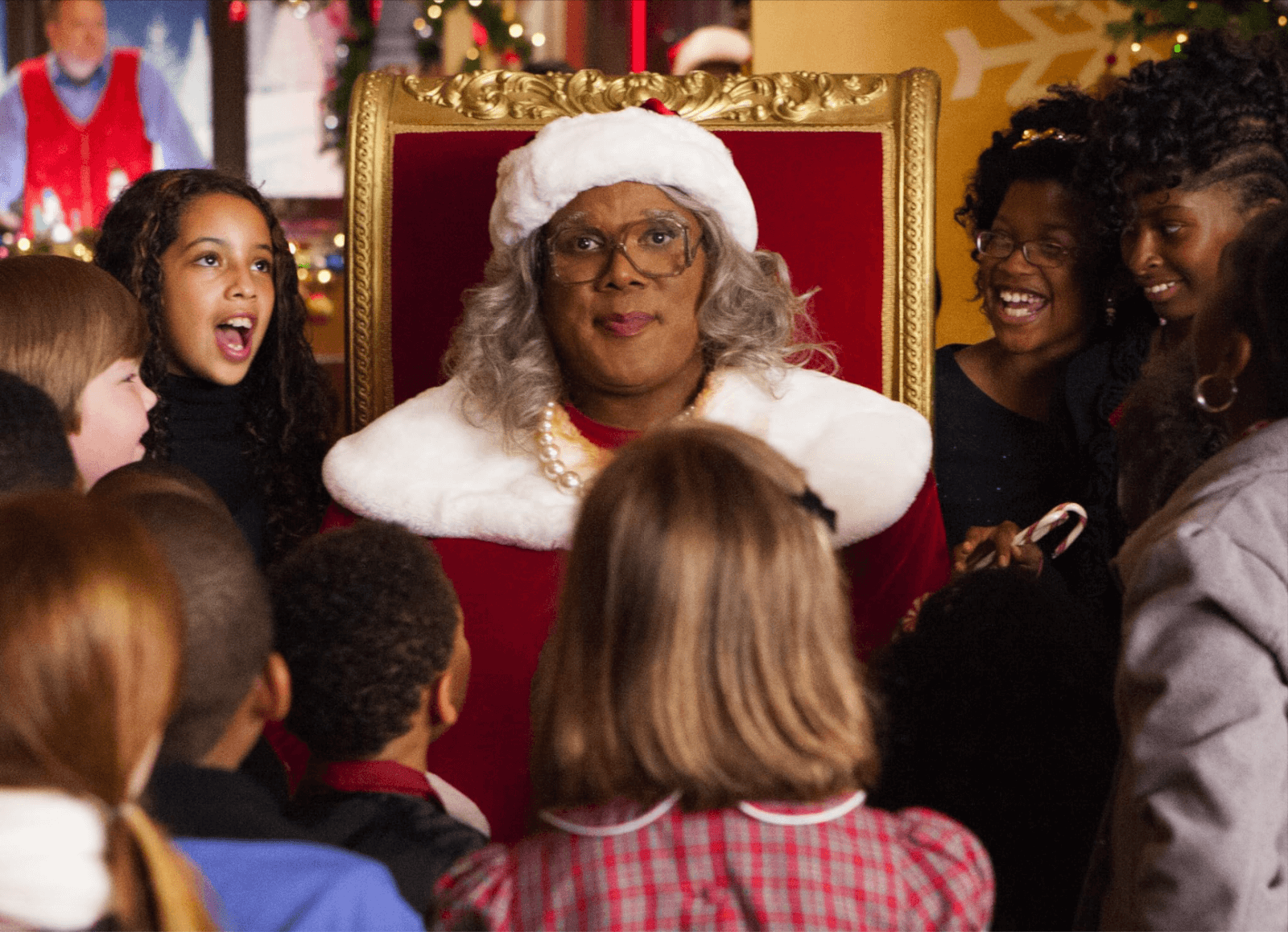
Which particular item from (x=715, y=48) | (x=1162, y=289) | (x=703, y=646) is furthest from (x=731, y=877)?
(x=715, y=48)

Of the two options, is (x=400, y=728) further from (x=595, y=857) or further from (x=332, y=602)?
(x=595, y=857)

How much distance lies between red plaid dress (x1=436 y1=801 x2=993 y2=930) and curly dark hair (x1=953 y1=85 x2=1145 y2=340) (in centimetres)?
168

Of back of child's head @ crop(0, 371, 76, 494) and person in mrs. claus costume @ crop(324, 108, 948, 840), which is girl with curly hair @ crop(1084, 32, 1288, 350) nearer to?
person in mrs. claus costume @ crop(324, 108, 948, 840)

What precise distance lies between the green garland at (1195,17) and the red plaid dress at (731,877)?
9.36 ft

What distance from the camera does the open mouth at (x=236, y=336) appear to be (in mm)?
2754

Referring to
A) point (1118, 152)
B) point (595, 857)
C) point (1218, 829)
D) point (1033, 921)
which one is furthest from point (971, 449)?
point (595, 857)

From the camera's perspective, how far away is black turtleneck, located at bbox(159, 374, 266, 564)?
2.68m

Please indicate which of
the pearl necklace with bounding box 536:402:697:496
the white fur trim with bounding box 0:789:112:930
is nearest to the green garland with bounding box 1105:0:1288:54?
the pearl necklace with bounding box 536:402:697:496

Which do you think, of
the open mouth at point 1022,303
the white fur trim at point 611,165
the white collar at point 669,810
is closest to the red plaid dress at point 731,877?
the white collar at point 669,810

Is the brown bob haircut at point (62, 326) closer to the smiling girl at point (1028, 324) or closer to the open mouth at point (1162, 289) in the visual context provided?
the smiling girl at point (1028, 324)

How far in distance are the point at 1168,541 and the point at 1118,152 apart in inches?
52.3

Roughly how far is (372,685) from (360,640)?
0.06 m

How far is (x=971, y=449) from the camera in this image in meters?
2.76

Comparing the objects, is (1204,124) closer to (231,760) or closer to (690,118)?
(690,118)
